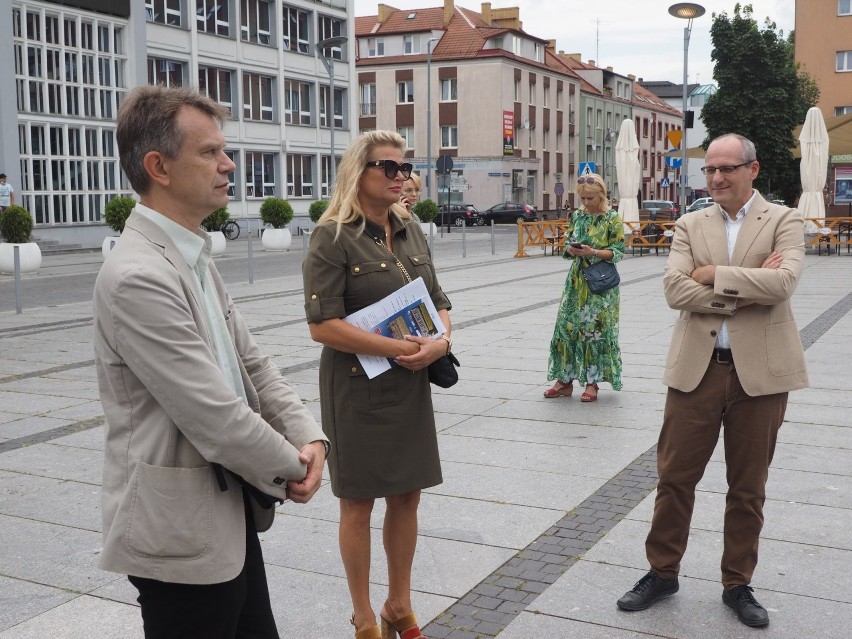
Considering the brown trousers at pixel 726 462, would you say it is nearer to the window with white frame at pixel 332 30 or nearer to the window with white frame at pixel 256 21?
the window with white frame at pixel 256 21

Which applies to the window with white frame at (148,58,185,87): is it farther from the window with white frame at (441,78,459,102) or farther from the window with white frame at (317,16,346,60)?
the window with white frame at (441,78,459,102)

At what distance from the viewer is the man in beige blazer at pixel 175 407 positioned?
2.21 metres

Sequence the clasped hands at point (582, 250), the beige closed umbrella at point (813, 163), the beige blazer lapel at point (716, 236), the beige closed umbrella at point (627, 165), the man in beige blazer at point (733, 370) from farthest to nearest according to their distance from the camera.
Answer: the beige closed umbrella at point (627, 165) → the beige closed umbrella at point (813, 163) → the clasped hands at point (582, 250) → the beige blazer lapel at point (716, 236) → the man in beige blazer at point (733, 370)

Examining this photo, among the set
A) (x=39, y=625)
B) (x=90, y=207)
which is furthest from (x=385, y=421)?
(x=90, y=207)

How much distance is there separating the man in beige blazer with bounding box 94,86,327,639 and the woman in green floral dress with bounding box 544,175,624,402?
5605mm

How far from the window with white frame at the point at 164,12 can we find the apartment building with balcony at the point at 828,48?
111 feet

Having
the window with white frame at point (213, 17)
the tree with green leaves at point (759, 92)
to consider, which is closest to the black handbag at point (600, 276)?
the window with white frame at point (213, 17)

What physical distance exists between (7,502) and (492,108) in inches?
2301

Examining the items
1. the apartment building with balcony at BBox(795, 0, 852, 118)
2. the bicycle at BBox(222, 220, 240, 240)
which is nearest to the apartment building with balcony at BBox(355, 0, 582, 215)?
the apartment building with balcony at BBox(795, 0, 852, 118)

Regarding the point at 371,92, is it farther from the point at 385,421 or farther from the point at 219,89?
the point at 385,421

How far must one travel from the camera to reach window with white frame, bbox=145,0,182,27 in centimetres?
3822

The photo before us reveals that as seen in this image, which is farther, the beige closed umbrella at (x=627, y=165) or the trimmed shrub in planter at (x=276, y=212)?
the trimmed shrub in planter at (x=276, y=212)

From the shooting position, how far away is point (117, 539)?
227cm

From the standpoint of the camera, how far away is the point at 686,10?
28.9 m
